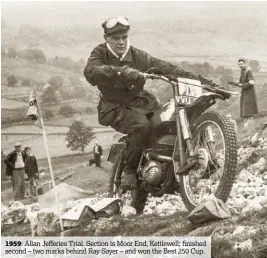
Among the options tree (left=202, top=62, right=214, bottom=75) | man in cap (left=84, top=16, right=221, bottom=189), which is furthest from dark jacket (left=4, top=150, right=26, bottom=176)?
tree (left=202, top=62, right=214, bottom=75)

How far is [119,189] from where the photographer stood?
782 centimetres

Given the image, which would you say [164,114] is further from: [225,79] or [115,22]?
[115,22]

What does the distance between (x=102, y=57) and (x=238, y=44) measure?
A: 1.66 meters

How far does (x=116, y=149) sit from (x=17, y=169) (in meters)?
1.36

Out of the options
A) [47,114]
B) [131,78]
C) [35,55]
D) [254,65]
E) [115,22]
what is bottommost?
[47,114]

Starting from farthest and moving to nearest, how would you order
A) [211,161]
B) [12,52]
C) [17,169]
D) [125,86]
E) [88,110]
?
1. [12,52]
2. [17,169]
3. [88,110]
4. [125,86]
5. [211,161]

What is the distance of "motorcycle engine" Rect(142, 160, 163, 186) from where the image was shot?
7.07 metres

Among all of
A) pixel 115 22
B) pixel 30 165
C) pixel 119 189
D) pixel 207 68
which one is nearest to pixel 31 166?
pixel 30 165

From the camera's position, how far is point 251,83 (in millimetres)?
7621

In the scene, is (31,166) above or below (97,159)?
below

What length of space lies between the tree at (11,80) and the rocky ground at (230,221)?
5.75 ft

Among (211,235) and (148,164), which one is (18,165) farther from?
(211,235)

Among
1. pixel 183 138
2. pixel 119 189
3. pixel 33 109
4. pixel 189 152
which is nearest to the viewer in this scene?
pixel 189 152

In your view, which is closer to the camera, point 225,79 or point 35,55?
point 225,79
